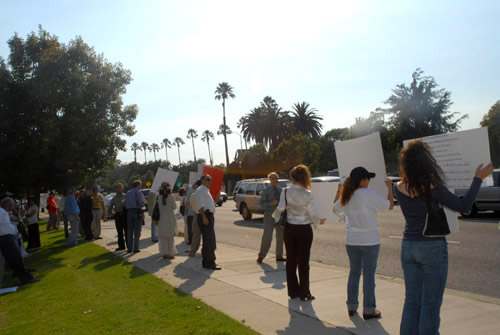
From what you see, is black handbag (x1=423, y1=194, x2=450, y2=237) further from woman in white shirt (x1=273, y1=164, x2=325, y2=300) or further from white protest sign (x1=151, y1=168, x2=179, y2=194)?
white protest sign (x1=151, y1=168, x2=179, y2=194)

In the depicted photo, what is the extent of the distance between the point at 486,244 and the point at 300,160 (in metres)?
43.7

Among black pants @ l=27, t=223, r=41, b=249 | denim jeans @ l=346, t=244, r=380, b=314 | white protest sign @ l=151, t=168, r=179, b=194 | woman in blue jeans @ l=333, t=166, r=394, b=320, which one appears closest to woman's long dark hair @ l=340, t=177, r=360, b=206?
woman in blue jeans @ l=333, t=166, r=394, b=320

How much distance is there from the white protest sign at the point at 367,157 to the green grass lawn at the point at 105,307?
2206 millimetres

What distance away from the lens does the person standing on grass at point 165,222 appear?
10.5 m

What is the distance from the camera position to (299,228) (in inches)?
242

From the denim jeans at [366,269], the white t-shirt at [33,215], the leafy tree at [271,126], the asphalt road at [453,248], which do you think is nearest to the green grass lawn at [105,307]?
the denim jeans at [366,269]

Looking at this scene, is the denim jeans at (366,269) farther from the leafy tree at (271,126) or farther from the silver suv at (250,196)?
the leafy tree at (271,126)

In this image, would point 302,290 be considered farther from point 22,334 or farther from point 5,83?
point 5,83

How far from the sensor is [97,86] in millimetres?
17750

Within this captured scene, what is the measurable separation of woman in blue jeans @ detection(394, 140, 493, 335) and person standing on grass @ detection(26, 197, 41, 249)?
42.1ft

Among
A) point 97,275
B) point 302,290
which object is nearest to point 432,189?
point 302,290

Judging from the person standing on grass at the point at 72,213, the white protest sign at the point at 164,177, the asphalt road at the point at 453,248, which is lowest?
the asphalt road at the point at 453,248

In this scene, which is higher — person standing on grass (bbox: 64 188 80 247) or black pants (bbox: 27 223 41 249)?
person standing on grass (bbox: 64 188 80 247)

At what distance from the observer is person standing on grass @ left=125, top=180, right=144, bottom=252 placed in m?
11.6
